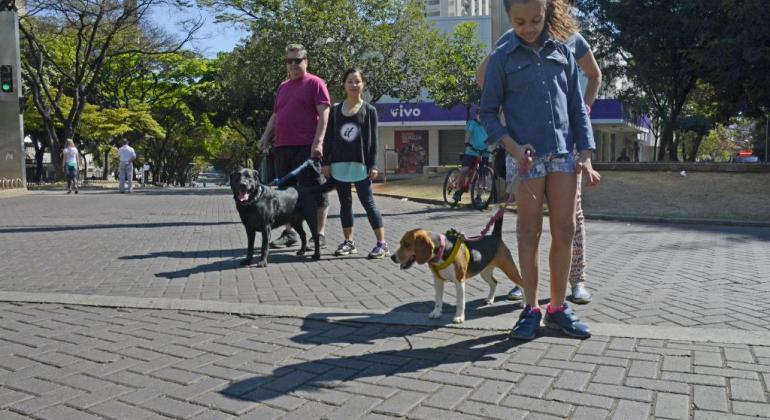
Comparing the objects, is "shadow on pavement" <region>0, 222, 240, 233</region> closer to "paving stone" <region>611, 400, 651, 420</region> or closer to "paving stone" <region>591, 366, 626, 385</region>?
"paving stone" <region>591, 366, 626, 385</region>

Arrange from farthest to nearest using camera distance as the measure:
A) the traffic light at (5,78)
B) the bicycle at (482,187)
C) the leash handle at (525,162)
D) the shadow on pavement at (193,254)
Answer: the traffic light at (5,78)
the bicycle at (482,187)
the shadow on pavement at (193,254)
the leash handle at (525,162)

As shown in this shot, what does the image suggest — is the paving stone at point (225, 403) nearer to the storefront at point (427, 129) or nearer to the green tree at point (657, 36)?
the green tree at point (657, 36)

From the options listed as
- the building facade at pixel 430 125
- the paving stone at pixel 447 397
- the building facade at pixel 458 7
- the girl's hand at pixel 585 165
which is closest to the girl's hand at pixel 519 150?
the girl's hand at pixel 585 165

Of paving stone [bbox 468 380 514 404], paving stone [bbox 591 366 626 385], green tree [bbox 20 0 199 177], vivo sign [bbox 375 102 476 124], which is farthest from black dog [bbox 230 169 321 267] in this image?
vivo sign [bbox 375 102 476 124]

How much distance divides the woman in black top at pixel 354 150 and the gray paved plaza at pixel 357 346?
644mm

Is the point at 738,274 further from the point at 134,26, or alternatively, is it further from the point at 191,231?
the point at 134,26

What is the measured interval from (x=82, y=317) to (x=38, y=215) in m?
9.29

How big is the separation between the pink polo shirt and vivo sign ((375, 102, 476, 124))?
32.8m

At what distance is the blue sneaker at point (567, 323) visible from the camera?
12.2 feet

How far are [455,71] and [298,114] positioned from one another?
25.1 meters

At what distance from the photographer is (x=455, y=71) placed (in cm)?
3114

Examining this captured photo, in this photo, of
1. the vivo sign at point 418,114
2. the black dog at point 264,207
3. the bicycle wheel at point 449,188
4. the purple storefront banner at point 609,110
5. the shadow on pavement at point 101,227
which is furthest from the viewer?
the purple storefront banner at point 609,110

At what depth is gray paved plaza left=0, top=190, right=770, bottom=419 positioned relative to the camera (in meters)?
2.83

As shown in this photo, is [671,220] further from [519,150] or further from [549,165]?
[519,150]
